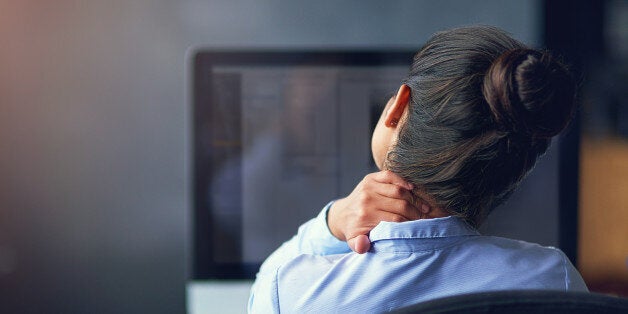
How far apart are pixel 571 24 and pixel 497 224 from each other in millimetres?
512

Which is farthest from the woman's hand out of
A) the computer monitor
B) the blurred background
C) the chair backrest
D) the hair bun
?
the blurred background

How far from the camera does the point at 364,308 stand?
0.63 meters

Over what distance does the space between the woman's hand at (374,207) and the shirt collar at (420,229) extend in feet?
0.06

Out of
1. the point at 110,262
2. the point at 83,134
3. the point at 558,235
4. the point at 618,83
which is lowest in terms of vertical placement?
the point at 110,262

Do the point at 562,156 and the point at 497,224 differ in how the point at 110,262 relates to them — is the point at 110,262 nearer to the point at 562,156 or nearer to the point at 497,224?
the point at 497,224

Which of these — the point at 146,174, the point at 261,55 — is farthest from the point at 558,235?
the point at 146,174

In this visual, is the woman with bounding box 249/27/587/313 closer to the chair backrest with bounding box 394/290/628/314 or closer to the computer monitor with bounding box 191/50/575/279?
the chair backrest with bounding box 394/290/628/314

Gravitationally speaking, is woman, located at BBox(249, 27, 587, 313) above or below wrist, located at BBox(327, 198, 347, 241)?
above

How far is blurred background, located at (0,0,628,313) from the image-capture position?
1.51 m

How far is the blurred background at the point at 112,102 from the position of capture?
4.95ft

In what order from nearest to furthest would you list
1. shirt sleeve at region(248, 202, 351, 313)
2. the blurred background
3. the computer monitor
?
1. shirt sleeve at region(248, 202, 351, 313)
2. the computer monitor
3. the blurred background

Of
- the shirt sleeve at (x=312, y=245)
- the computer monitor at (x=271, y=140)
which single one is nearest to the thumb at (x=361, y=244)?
the shirt sleeve at (x=312, y=245)

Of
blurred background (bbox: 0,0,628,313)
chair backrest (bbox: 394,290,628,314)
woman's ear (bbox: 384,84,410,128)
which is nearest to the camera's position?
chair backrest (bbox: 394,290,628,314)

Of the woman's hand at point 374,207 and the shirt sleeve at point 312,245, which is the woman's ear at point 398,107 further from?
the shirt sleeve at point 312,245
